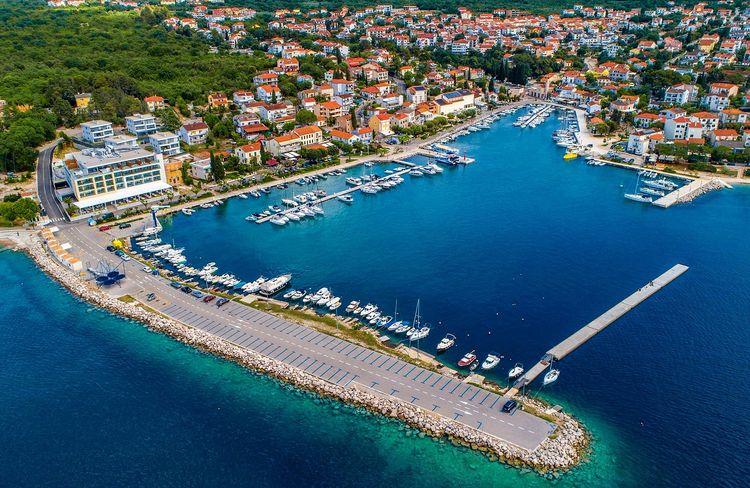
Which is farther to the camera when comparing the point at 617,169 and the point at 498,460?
the point at 617,169

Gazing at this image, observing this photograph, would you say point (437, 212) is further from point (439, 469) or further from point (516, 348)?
point (439, 469)

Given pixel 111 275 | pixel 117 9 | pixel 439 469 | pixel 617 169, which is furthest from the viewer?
pixel 117 9

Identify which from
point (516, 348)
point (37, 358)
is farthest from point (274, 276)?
point (516, 348)

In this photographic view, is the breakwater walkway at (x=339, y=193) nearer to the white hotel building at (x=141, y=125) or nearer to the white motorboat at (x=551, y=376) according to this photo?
the white hotel building at (x=141, y=125)

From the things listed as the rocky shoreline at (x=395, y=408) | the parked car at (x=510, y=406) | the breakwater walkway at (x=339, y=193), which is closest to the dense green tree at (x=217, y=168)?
the breakwater walkway at (x=339, y=193)

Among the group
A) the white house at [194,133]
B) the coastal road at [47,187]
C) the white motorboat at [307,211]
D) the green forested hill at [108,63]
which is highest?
the green forested hill at [108,63]

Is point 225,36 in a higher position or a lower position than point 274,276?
higher

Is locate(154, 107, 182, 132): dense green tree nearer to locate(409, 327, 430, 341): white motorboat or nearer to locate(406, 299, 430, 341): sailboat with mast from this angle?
locate(406, 299, 430, 341): sailboat with mast
